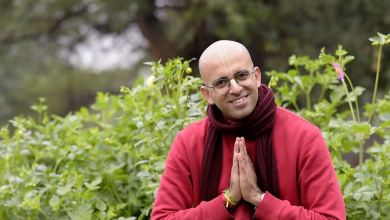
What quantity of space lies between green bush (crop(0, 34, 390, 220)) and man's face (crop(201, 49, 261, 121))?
1.74 feet

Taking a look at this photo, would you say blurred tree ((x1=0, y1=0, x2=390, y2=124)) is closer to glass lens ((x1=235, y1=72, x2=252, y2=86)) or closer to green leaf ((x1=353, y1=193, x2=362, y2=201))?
green leaf ((x1=353, y1=193, x2=362, y2=201))

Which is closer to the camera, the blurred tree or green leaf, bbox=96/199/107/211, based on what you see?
green leaf, bbox=96/199/107/211

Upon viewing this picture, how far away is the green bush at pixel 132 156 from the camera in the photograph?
8.13ft

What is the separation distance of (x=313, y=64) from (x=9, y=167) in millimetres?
1820

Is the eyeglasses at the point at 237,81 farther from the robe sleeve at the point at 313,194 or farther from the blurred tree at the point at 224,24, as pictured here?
the blurred tree at the point at 224,24

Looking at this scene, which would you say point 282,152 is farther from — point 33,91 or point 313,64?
point 33,91

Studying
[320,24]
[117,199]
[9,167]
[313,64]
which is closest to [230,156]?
[117,199]

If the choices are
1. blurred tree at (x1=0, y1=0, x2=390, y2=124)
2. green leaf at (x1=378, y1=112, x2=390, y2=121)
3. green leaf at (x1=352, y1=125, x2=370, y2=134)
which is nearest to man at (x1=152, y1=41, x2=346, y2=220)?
green leaf at (x1=352, y1=125, x2=370, y2=134)

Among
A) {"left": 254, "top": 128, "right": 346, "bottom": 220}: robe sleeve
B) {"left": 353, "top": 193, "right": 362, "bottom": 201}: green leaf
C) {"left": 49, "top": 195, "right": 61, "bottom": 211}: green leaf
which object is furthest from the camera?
{"left": 49, "top": 195, "right": 61, "bottom": 211}: green leaf

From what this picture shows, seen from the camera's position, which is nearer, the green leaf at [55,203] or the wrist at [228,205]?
the wrist at [228,205]

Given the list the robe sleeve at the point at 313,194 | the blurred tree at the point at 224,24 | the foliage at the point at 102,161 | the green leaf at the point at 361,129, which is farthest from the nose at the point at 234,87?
the blurred tree at the point at 224,24

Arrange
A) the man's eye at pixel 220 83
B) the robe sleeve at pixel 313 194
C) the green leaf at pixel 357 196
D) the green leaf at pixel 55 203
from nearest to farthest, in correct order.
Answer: the robe sleeve at pixel 313 194 → the man's eye at pixel 220 83 → the green leaf at pixel 357 196 → the green leaf at pixel 55 203

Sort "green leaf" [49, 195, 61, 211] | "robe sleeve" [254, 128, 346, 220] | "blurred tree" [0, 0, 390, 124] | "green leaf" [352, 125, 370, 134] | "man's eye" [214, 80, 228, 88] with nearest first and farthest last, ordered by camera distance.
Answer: "robe sleeve" [254, 128, 346, 220]
"man's eye" [214, 80, 228, 88]
"green leaf" [352, 125, 370, 134]
"green leaf" [49, 195, 61, 211]
"blurred tree" [0, 0, 390, 124]

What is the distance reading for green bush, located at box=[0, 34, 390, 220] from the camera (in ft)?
→ 8.13
